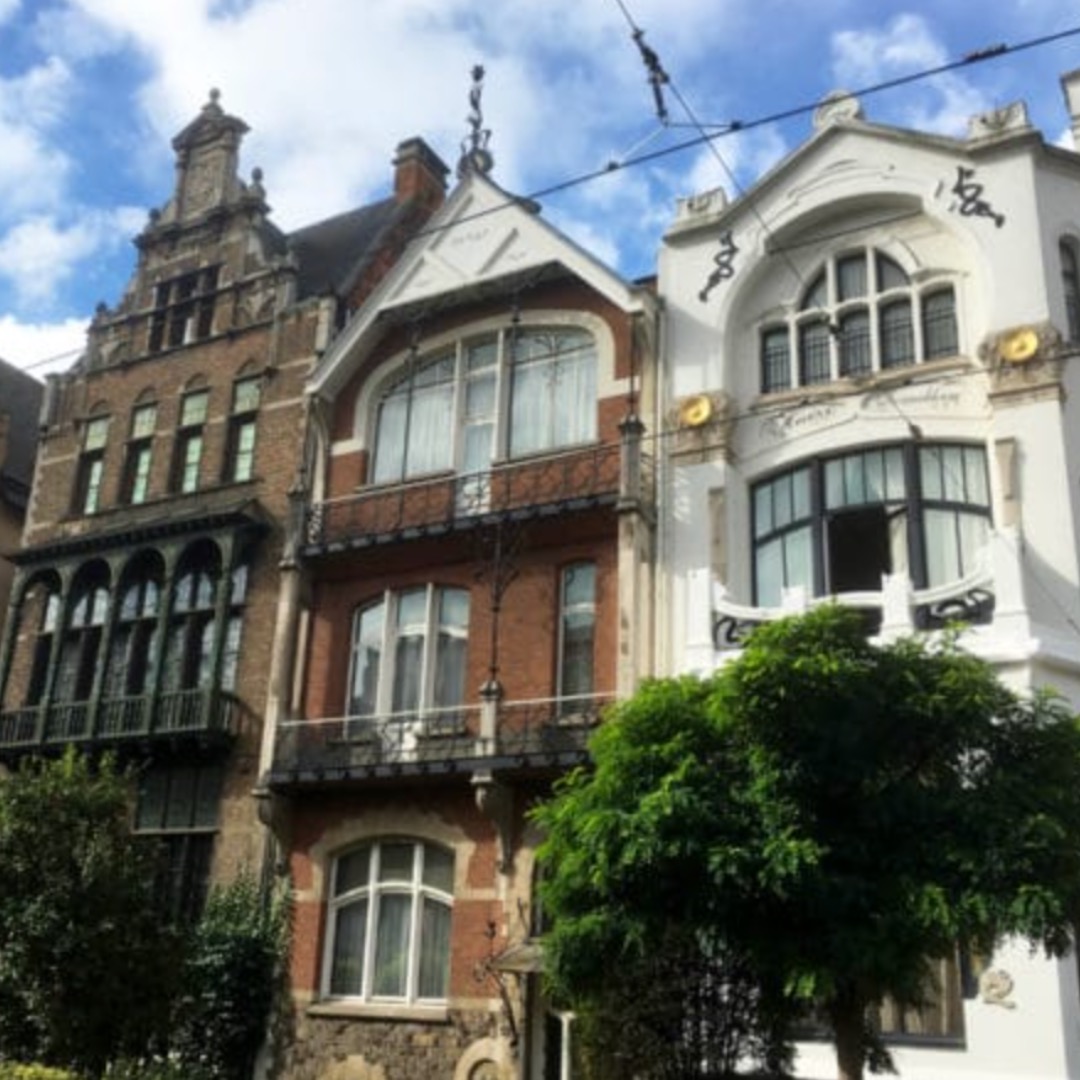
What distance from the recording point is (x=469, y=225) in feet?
71.9

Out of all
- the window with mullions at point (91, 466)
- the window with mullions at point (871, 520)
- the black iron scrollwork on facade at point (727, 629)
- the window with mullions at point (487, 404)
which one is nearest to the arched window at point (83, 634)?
the window with mullions at point (91, 466)

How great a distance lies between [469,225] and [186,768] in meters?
10.4

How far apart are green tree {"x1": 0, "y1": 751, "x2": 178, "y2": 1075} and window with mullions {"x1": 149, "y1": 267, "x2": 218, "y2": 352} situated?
10899 mm

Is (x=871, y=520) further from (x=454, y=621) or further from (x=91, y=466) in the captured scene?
(x=91, y=466)

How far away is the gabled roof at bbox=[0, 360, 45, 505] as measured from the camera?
2781 centimetres

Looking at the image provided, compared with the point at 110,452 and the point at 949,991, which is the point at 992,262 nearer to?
the point at 949,991

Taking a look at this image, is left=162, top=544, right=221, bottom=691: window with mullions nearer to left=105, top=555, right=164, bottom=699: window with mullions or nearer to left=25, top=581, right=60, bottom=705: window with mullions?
left=105, top=555, right=164, bottom=699: window with mullions

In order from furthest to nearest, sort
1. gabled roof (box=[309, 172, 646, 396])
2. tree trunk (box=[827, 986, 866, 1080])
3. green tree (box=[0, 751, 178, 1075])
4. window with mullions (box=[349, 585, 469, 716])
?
gabled roof (box=[309, 172, 646, 396]), window with mullions (box=[349, 585, 469, 716]), green tree (box=[0, 751, 178, 1075]), tree trunk (box=[827, 986, 866, 1080])

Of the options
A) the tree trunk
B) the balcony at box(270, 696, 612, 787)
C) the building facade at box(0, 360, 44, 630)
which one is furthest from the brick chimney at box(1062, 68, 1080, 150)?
the building facade at box(0, 360, 44, 630)

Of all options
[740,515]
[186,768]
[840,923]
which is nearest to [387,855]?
[186,768]

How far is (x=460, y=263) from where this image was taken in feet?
71.0

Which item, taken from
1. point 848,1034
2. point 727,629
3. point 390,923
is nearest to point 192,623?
point 390,923

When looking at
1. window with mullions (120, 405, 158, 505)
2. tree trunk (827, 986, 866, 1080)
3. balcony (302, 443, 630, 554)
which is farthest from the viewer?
window with mullions (120, 405, 158, 505)

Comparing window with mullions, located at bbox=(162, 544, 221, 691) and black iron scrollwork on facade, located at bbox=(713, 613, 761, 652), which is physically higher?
window with mullions, located at bbox=(162, 544, 221, 691)
